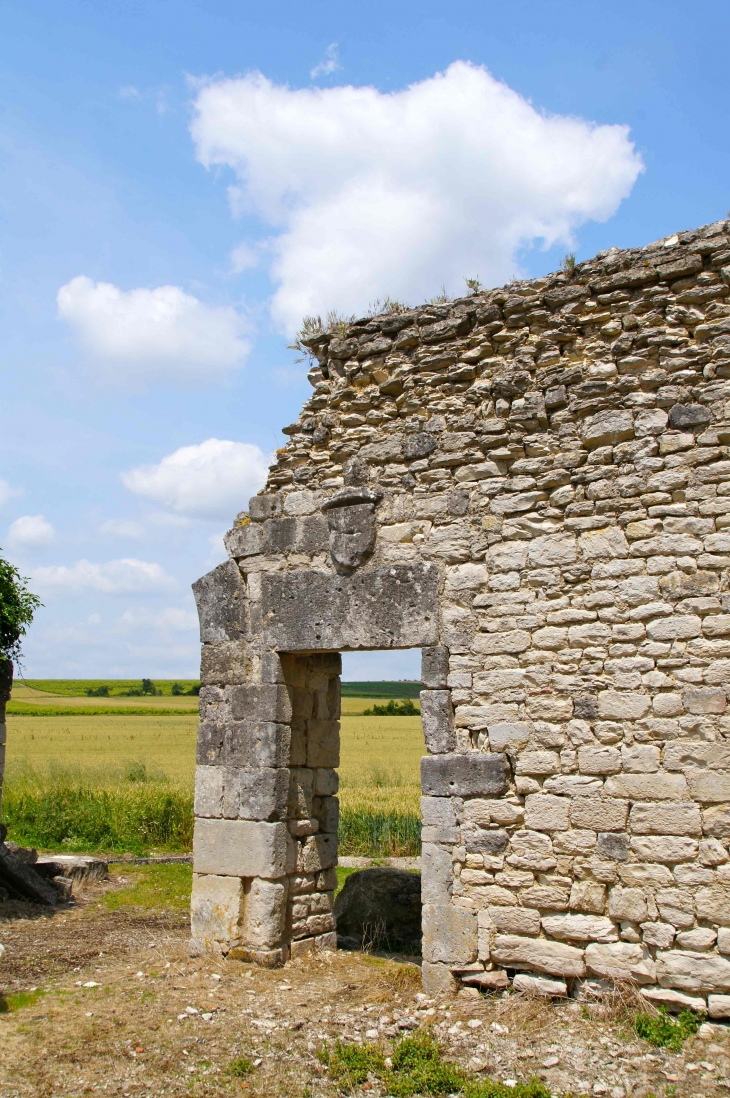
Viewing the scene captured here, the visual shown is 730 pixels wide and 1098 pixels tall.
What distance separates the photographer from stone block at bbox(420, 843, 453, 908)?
226 inches

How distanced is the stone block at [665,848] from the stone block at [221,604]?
3.42m

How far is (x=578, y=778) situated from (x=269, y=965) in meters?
2.78

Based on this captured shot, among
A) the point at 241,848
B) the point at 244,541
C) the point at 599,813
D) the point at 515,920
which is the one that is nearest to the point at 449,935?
the point at 515,920

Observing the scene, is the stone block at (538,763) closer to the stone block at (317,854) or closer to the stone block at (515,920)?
the stone block at (515,920)

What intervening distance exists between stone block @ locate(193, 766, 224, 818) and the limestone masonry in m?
0.02

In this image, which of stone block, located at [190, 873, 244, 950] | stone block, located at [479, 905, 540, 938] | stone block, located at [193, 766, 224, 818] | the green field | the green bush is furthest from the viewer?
the green field

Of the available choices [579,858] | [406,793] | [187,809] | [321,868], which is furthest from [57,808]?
[579,858]

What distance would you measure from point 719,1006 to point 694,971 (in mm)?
205

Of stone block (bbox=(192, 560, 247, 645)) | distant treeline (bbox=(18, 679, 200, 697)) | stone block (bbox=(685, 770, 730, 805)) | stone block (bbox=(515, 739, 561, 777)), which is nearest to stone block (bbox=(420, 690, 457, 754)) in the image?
stone block (bbox=(515, 739, 561, 777))

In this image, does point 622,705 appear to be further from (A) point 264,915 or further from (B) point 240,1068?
(A) point 264,915

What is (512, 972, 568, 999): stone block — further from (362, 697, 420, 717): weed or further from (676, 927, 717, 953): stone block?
(362, 697, 420, 717): weed

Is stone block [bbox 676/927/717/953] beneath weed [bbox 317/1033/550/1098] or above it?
above

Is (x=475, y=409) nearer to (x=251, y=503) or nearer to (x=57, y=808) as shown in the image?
(x=251, y=503)

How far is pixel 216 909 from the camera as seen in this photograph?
6.68 meters
